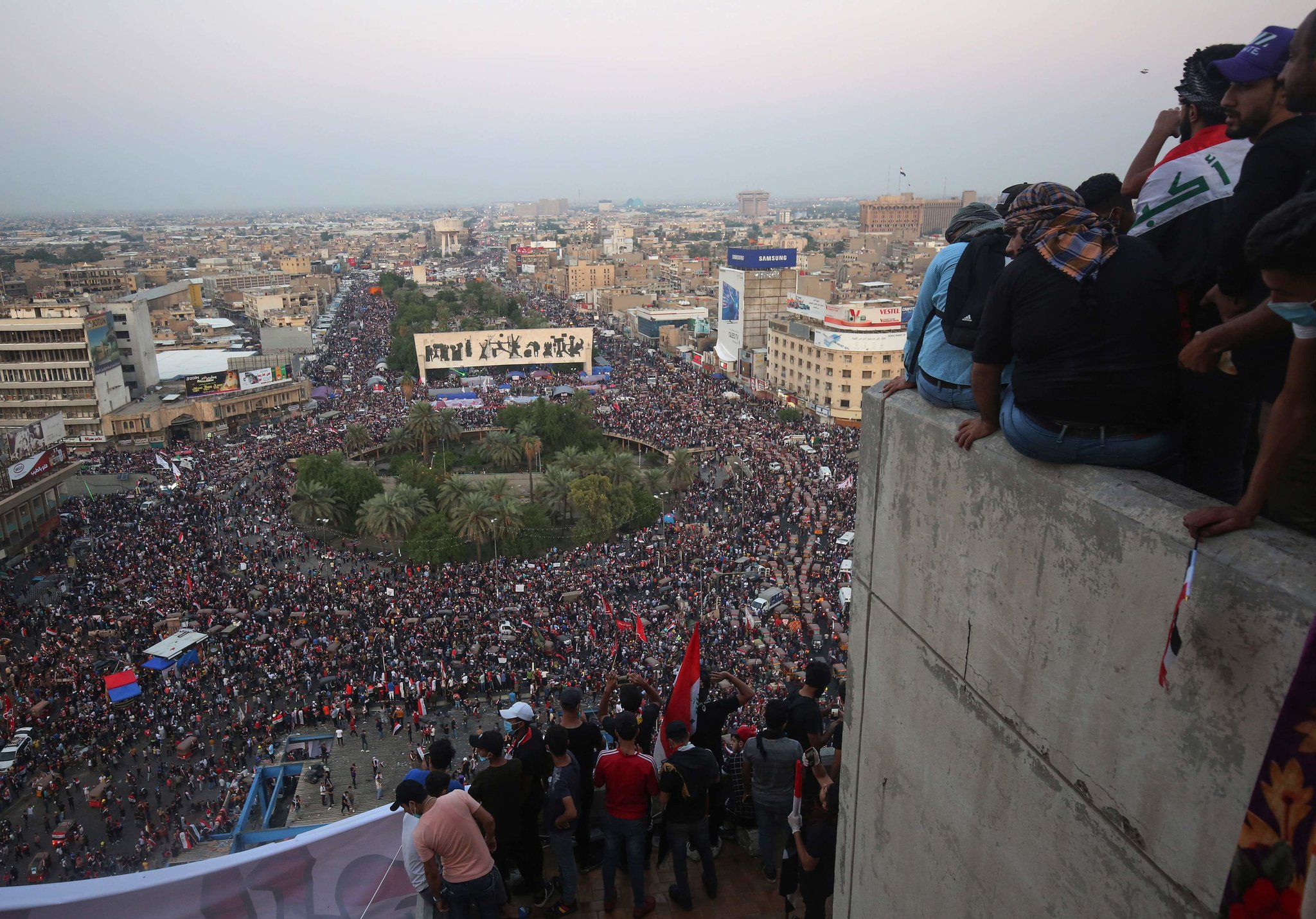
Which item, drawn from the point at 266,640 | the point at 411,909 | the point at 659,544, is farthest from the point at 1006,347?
the point at 659,544

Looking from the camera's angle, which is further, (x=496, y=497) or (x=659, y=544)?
(x=496, y=497)

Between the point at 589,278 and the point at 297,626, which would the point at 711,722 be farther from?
the point at 589,278

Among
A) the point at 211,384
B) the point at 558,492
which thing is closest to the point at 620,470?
the point at 558,492

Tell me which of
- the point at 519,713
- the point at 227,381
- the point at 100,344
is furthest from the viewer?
the point at 227,381

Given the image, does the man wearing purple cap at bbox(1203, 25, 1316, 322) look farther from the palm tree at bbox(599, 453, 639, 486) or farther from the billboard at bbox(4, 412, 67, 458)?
the billboard at bbox(4, 412, 67, 458)

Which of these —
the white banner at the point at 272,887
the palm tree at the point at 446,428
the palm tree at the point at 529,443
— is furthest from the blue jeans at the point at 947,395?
the palm tree at the point at 446,428

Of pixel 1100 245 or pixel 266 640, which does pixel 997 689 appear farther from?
pixel 266 640
